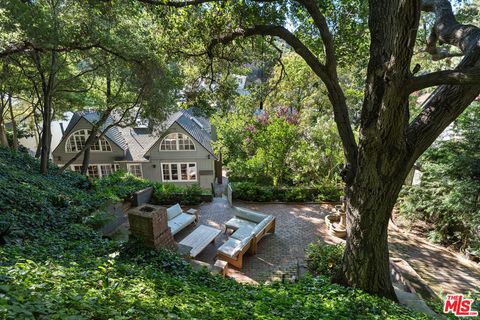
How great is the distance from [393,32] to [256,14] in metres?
2.64

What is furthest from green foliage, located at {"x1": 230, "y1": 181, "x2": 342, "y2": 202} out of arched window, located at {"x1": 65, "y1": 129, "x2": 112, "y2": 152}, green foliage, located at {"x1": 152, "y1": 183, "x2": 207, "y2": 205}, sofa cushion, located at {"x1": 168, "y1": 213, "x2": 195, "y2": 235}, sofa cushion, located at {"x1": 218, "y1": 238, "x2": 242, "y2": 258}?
arched window, located at {"x1": 65, "y1": 129, "x2": 112, "y2": 152}

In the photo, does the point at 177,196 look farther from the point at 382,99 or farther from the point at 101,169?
the point at 101,169

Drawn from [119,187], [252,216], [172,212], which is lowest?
[252,216]

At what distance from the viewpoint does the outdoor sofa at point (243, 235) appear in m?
6.56

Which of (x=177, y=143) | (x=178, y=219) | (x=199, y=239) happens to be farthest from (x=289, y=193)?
(x=177, y=143)

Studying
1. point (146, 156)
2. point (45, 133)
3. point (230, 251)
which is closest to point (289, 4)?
point (230, 251)

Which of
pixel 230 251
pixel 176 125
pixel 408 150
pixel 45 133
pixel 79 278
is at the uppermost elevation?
pixel 176 125

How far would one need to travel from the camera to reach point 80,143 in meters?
18.7

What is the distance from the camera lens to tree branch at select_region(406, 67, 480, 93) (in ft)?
8.16

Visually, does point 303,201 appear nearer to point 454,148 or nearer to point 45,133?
point 454,148

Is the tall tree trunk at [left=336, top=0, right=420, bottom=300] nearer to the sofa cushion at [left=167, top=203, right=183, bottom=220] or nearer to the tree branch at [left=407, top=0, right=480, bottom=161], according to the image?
the tree branch at [left=407, top=0, right=480, bottom=161]

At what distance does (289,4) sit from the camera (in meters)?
4.88

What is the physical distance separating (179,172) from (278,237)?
11809 millimetres

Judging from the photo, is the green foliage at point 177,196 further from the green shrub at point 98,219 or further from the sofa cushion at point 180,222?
the green shrub at point 98,219
